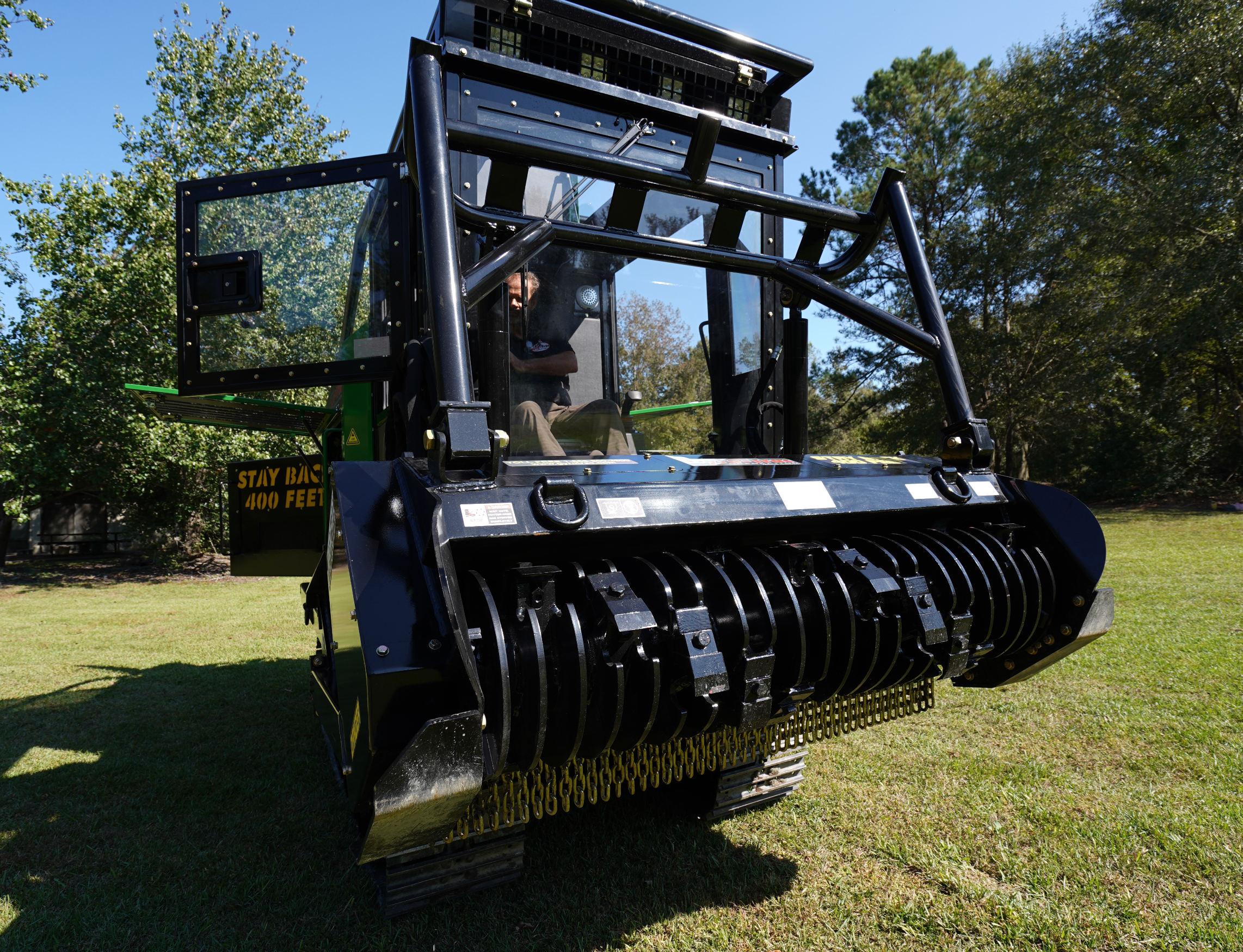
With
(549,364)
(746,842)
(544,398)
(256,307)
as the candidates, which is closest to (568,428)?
(544,398)

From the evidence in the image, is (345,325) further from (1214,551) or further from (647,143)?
(1214,551)

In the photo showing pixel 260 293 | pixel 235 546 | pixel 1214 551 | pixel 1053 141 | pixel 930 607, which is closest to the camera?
pixel 930 607

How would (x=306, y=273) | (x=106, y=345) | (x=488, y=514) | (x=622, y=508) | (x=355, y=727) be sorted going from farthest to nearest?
(x=106, y=345)
(x=306, y=273)
(x=622, y=508)
(x=488, y=514)
(x=355, y=727)

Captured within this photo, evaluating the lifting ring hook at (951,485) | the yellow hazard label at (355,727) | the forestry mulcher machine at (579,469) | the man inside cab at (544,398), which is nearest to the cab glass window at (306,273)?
the forestry mulcher machine at (579,469)

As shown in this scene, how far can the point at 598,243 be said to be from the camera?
2600 millimetres

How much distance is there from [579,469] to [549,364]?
2.36ft

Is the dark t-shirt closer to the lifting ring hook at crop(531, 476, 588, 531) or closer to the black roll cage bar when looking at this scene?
the black roll cage bar

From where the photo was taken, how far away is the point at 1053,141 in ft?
56.6

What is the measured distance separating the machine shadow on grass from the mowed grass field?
0.01 metres

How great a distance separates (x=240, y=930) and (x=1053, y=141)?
2074 centimetres

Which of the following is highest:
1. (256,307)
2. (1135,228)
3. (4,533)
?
(1135,228)

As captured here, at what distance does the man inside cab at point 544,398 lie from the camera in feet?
8.71

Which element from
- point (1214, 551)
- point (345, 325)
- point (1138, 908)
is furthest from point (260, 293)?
point (1214, 551)

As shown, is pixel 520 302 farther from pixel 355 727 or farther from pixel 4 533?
pixel 4 533
